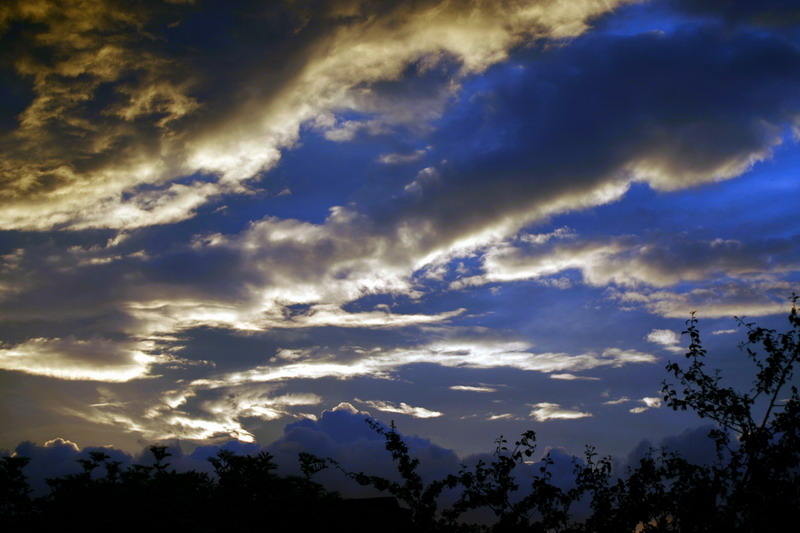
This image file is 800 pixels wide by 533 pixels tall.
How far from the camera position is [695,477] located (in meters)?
17.1

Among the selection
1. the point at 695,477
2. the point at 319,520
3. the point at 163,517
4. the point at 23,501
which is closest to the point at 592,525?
the point at 695,477

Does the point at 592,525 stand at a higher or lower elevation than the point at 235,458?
lower

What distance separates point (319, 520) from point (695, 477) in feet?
39.9

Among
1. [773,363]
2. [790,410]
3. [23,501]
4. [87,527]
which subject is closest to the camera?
[87,527]

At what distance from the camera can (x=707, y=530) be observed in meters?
15.7

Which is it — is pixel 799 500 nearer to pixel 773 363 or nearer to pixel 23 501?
pixel 773 363

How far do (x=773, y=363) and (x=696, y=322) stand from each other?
7.51 ft

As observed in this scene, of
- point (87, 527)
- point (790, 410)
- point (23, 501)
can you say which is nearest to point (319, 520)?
point (87, 527)

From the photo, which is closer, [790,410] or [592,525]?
[790,410]

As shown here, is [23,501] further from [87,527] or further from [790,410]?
[790,410]

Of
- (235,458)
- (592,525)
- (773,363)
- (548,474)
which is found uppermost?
(773,363)

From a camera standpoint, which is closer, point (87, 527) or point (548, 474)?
point (87, 527)

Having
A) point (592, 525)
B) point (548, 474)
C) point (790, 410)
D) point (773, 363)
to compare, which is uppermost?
point (773, 363)

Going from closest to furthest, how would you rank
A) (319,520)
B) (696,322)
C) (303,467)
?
(319,520), (303,467), (696,322)
